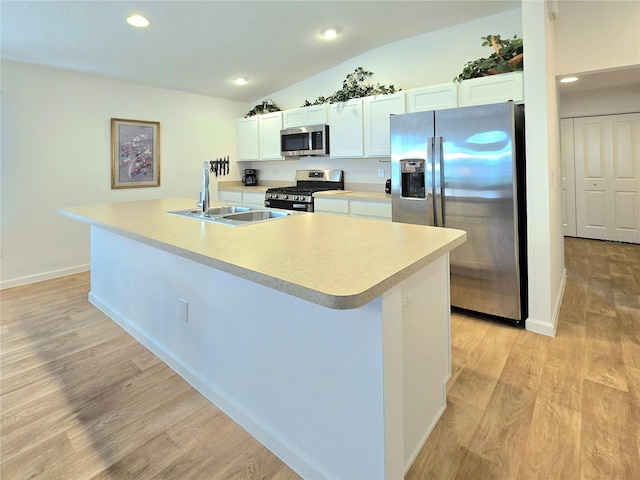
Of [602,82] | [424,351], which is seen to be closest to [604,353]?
[424,351]

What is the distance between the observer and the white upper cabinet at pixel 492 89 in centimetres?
275

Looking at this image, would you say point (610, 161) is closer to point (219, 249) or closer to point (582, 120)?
point (582, 120)

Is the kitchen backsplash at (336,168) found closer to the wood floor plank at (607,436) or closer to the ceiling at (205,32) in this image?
the ceiling at (205,32)

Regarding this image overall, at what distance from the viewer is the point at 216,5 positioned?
2955 millimetres

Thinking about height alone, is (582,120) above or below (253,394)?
above

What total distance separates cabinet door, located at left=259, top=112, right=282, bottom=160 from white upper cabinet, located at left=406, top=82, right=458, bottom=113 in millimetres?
1997

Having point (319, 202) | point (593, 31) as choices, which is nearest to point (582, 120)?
point (593, 31)

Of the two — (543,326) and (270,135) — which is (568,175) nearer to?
(543,326)

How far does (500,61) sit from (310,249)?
260 centimetres

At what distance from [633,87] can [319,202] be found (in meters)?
4.70

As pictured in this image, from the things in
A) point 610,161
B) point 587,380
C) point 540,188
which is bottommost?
point 587,380

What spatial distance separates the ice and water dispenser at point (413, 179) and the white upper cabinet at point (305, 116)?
162 cm

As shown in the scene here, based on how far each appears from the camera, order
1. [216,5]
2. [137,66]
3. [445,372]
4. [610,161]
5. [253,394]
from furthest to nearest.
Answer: [610,161], [137,66], [216,5], [445,372], [253,394]

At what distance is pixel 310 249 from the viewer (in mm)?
1356
